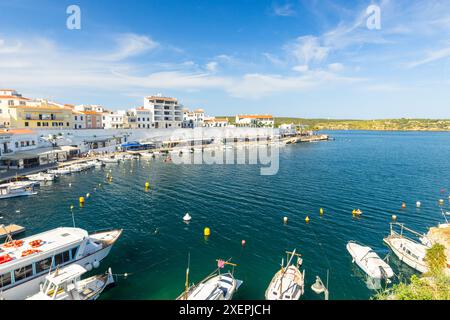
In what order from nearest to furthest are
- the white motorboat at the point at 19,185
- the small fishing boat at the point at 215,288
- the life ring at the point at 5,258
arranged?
1. the life ring at the point at 5,258
2. the small fishing boat at the point at 215,288
3. the white motorboat at the point at 19,185

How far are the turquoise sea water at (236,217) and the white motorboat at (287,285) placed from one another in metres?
1.10

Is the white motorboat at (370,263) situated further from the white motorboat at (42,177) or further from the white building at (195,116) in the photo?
the white building at (195,116)

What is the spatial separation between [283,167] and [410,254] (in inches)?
1885

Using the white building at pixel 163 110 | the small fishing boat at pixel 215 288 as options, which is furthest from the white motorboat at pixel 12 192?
the white building at pixel 163 110

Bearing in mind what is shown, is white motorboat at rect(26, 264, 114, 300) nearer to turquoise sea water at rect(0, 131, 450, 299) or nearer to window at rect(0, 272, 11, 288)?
turquoise sea water at rect(0, 131, 450, 299)

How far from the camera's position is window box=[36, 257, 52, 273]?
65.2 ft

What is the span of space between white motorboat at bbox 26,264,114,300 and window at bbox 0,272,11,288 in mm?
1887

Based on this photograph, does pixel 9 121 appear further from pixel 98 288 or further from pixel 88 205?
pixel 98 288

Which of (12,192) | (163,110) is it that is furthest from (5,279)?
(163,110)

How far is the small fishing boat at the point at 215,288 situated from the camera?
18844 mm

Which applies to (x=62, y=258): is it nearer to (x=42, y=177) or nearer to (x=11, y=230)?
(x=11, y=230)

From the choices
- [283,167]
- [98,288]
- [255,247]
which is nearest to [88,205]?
[98,288]

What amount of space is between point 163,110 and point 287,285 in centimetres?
11358

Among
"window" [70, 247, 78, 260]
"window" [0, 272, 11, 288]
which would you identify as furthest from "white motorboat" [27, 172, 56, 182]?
"window" [0, 272, 11, 288]
